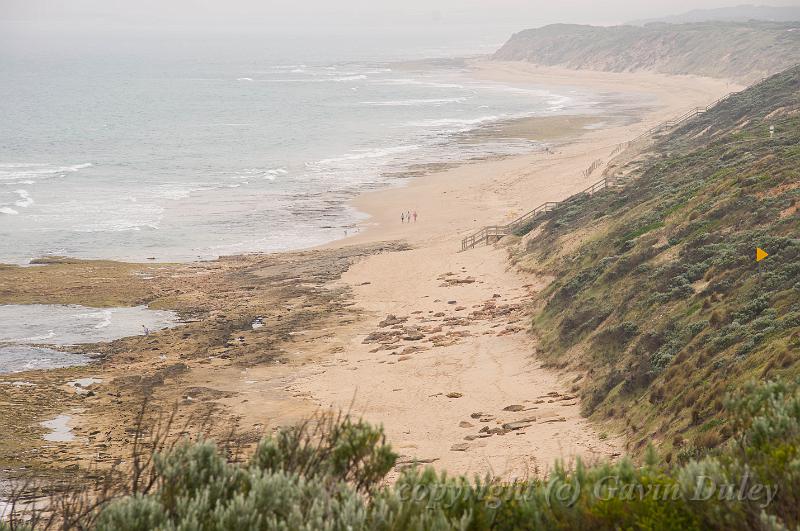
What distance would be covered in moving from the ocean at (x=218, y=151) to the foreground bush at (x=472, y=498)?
3316cm

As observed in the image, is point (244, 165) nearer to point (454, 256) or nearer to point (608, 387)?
point (454, 256)

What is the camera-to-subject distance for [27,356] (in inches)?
1050

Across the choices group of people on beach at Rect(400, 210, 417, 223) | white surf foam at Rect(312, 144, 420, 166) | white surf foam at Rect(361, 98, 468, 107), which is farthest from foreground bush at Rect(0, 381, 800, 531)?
white surf foam at Rect(361, 98, 468, 107)

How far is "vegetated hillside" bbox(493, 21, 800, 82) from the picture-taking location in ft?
361

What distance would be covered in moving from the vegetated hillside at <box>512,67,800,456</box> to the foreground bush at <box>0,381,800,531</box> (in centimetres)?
412

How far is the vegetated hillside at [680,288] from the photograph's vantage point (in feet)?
49.2

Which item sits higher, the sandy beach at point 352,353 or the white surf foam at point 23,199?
the white surf foam at point 23,199

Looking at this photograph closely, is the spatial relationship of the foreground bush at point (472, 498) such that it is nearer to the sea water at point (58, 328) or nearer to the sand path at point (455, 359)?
the sand path at point (455, 359)

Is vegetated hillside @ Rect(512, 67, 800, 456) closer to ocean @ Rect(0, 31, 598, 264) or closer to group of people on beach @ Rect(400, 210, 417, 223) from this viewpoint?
group of people on beach @ Rect(400, 210, 417, 223)

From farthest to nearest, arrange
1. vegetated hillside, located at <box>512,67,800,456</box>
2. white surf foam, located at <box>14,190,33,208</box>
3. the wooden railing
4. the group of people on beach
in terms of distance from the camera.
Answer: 1. white surf foam, located at <box>14,190,33,208</box>
2. the group of people on beach
3. the wooden railing
4. vegetated hillside, located at <box>512,67,800,456</box>

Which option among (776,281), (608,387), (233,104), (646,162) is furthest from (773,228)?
(233,104)

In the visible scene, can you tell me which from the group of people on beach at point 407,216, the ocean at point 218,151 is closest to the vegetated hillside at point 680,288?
A: the group of people on beach at point 407,216

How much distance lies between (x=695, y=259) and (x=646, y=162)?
69.5ft

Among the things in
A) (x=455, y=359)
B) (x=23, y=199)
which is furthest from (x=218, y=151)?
(x=455, y=359)
